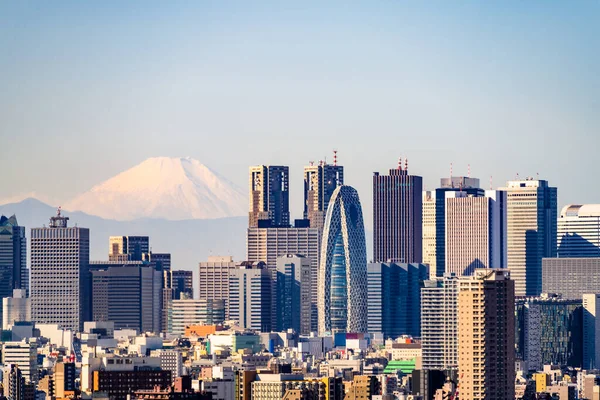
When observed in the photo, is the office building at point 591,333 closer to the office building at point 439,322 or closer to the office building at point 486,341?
the office building at point 439,322

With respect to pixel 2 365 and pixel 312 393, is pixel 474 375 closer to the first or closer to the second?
pixel 312 393

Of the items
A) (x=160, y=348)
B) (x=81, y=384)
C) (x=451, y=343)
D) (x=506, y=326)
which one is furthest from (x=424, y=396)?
(x=160, y=348)

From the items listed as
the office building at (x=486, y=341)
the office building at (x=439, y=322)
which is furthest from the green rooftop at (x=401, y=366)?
the office building at (x=486, y=341)

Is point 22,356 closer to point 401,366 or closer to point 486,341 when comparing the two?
point 401,366

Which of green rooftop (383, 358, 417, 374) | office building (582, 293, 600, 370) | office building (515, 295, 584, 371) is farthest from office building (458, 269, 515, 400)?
office building (582, 293, 600, 370)

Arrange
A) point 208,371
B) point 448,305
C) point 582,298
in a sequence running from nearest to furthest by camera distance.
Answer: point 208,371
point 448,305
point 582,298

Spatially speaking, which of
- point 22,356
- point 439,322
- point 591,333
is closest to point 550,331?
point 591,333
